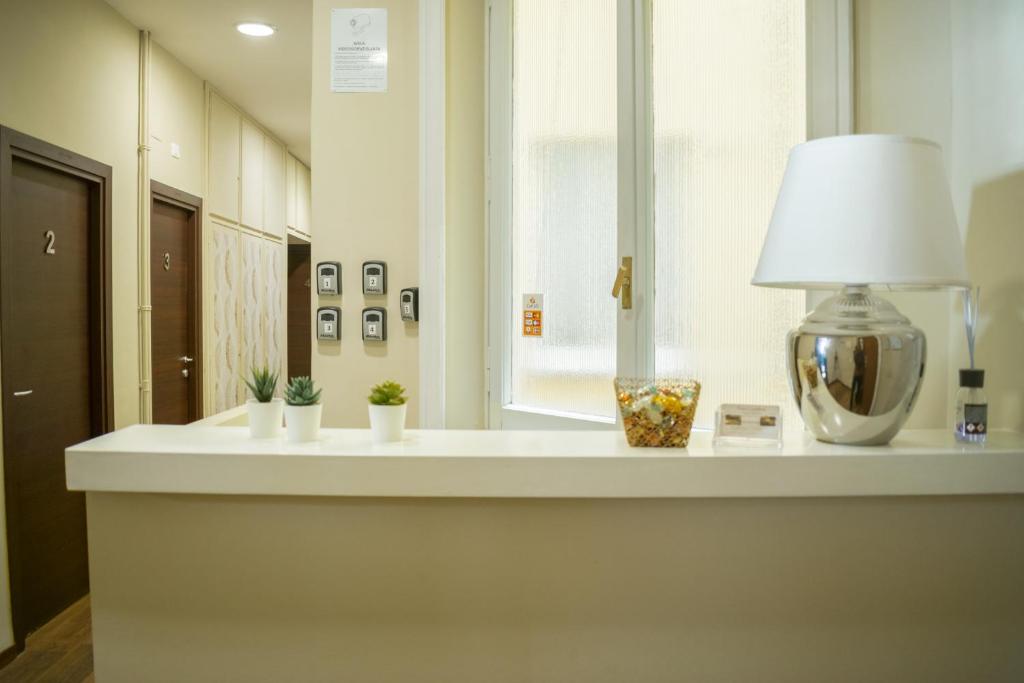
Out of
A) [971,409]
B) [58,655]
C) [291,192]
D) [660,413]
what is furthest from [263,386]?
[291,192]

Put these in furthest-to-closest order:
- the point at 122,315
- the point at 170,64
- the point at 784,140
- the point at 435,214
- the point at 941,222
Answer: the point at 170,64 → the point at 122,315 → the point at 435,214 → the point at 784,140 → the point at 941,222

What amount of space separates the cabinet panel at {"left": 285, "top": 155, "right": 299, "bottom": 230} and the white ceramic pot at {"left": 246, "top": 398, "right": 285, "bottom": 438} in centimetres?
578

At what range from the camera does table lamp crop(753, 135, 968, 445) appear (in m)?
1.38

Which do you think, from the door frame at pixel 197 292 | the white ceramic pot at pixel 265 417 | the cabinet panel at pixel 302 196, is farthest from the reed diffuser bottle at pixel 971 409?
the cabinet panel at pixel 302 196

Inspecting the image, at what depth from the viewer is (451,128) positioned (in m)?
2.76

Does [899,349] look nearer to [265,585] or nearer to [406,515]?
[406,515]

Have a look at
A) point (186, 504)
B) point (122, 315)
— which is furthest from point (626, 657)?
point (122, 315)

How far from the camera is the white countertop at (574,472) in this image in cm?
137

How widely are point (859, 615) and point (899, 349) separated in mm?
540

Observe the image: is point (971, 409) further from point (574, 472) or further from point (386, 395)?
→ point (386, 395)

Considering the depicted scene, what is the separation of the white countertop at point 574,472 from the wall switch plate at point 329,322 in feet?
4.33

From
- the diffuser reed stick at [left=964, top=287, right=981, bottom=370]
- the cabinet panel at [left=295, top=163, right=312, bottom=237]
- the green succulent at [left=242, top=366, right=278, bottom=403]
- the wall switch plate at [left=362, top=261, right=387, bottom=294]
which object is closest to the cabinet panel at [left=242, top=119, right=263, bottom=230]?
the cabinet panel at [left=295, top=163, right=312, bottom=237]

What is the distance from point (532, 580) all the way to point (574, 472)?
271mm

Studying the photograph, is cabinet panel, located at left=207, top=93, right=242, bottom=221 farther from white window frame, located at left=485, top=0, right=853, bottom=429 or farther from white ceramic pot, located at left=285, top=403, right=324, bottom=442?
white ceramic pot, located at left=285, top=403, right=324, bottom=442
